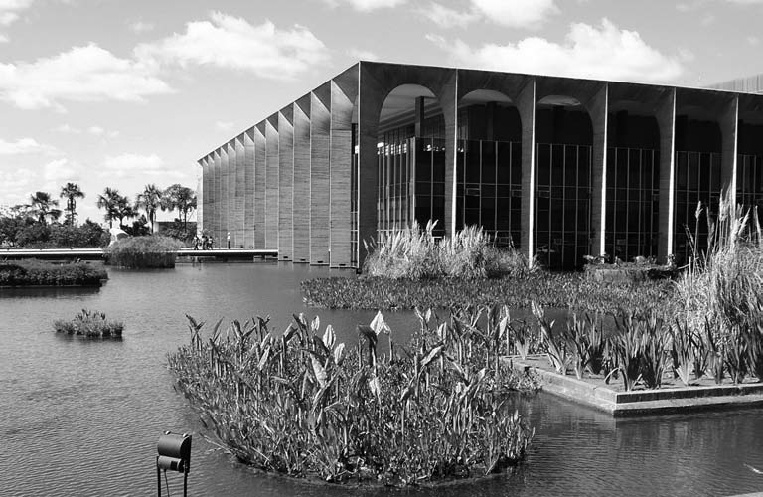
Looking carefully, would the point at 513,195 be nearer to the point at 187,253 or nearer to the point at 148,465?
the point at 187,253

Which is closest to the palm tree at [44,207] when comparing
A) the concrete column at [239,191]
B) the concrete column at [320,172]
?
the concrete column at [239,191]

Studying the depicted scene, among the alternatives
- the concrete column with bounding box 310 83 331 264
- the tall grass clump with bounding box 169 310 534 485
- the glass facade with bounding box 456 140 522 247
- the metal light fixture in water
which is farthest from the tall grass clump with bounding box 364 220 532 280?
the metal light fixture in water

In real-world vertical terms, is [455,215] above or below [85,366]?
above

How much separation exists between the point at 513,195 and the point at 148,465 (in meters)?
33.4

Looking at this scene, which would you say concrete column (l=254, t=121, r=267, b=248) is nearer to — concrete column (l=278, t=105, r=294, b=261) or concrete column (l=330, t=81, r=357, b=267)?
concrete column (l=278, t=105, r=294, b=261)

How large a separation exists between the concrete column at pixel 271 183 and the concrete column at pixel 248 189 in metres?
4.91

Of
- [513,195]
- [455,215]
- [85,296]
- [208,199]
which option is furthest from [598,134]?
[208,199]

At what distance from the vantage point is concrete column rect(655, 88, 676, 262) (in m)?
38.0

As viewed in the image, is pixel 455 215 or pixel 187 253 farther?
pixel 187 253

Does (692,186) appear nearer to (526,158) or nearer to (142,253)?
(526,158)

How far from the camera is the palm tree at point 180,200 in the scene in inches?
3944

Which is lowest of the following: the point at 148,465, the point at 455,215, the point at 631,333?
the point at 148,465

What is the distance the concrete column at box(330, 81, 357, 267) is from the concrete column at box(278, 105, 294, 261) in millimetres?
10176

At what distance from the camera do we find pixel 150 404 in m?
9.22
